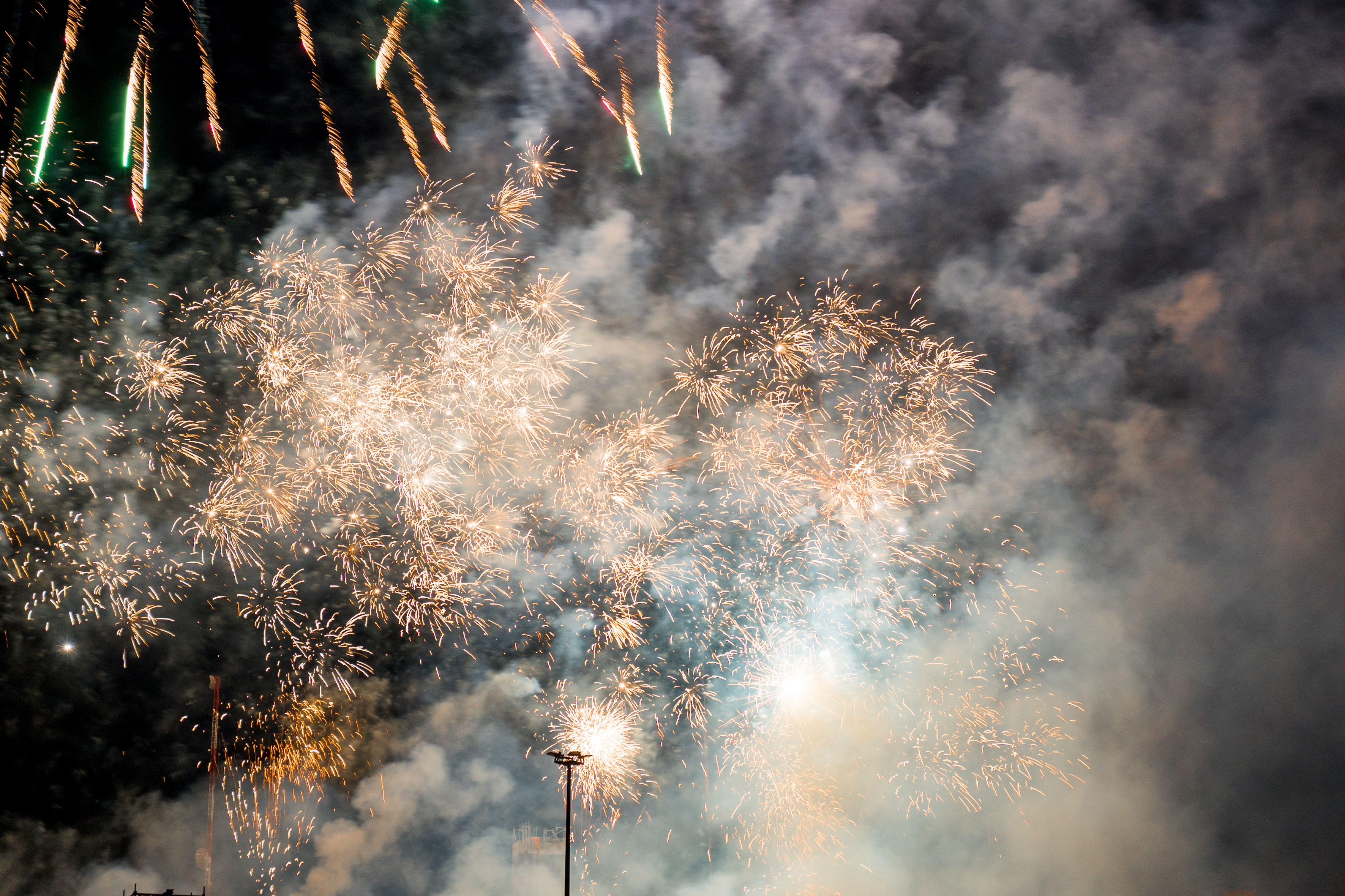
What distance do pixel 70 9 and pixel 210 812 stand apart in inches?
1696

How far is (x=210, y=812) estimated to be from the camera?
39.8 metres

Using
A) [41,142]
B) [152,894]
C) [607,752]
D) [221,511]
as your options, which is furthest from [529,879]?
[41,142]

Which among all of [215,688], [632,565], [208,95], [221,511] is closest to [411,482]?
[221,511]

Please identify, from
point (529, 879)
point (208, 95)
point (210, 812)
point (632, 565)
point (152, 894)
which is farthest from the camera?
point (529, 879)

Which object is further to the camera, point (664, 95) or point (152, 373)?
point (152, 373)

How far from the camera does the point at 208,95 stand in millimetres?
9156

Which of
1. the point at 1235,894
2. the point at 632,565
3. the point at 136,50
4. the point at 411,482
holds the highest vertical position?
the point at 136,50

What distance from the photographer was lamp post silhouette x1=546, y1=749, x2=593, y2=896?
15.4 meters

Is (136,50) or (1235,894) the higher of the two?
(136,50)

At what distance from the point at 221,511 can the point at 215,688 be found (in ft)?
75.9

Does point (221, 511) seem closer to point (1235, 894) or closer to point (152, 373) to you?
point (152, 373)

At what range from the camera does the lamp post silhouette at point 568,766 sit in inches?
608

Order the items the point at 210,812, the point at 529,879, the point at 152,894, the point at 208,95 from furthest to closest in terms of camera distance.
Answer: the point at 529,879
the point at 210,812
the point at 152,894
the point at 208,95

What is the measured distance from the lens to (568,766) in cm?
1567
